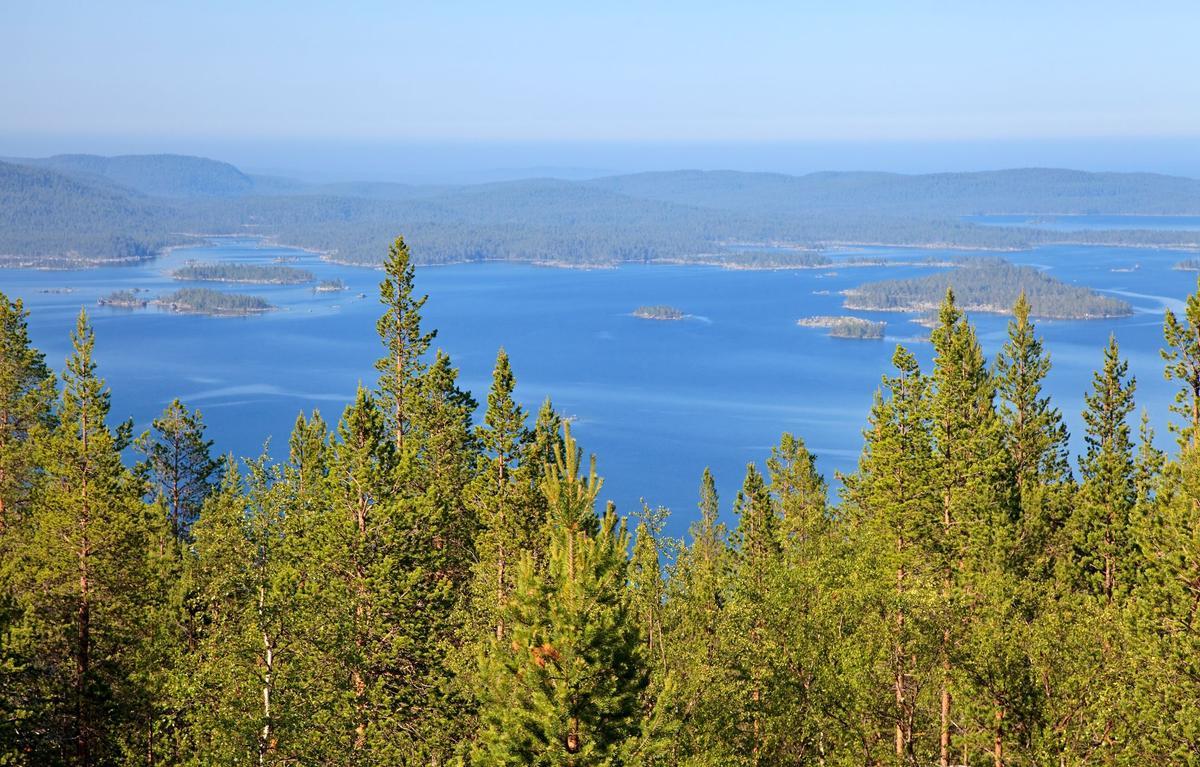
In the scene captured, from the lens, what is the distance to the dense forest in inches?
703

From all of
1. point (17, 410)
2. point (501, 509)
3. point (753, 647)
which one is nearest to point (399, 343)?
point (501, 509)

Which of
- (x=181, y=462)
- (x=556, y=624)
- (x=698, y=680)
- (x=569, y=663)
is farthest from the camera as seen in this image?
(x=181, y=462)

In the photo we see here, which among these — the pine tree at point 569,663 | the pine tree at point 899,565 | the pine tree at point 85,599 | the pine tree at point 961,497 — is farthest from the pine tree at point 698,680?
the pine tree at point 85,599

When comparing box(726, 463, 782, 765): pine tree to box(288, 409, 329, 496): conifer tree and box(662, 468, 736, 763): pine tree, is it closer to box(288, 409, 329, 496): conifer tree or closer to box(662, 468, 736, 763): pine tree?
box(662, 468, 736, 763): pine tree

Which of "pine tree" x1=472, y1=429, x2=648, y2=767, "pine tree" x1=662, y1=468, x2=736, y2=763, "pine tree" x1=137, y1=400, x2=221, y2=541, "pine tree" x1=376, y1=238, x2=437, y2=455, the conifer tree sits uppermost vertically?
"pine tree" x1=376, y1=238, x2=437, y2=455

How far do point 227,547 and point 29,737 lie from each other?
17.6 feet

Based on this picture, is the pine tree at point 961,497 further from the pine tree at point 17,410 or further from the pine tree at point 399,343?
the pine tree at point 17,410

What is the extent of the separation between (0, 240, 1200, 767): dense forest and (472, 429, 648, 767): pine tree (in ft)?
0.15

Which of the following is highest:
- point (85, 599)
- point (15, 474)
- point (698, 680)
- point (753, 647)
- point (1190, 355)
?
point (1190, 355)

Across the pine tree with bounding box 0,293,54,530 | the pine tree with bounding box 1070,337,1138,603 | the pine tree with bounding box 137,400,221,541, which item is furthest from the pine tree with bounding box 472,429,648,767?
the pine tree with bounding box 137,400,221,541

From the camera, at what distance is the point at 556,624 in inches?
674

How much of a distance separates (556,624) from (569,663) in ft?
1.91

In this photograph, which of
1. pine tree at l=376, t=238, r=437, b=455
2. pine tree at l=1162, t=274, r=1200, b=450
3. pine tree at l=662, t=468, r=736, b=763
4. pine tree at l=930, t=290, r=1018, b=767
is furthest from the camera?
pine tree at l=376, t=238, r=437, b=455

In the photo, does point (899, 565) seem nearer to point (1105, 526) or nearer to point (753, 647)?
point (1105, 526)
